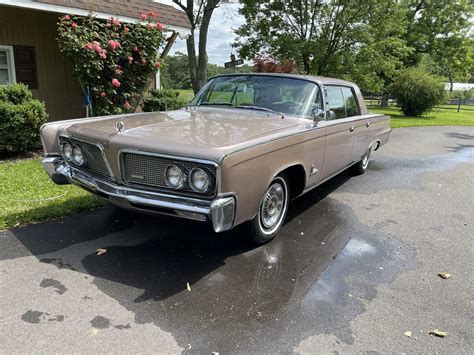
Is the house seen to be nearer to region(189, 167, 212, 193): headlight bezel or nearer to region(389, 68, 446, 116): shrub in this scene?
region(189, 167, 212, 193): headlight bezel

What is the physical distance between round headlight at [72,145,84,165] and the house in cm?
541

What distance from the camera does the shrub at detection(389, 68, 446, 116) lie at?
67.9ft

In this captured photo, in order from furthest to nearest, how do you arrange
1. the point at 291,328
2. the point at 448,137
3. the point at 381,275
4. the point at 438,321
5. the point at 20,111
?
the point at 448,137
the point at 20,111
the point at 381,275
the point at 438,321
the point at 291,328

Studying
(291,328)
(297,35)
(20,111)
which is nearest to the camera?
(291,328)

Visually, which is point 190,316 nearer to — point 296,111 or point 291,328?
point 291,328

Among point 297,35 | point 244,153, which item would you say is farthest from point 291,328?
point 297,35

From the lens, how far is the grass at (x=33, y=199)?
4.41 m

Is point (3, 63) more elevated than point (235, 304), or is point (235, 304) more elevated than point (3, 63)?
point (3, 63)

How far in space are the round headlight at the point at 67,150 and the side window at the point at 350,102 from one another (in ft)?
12.5

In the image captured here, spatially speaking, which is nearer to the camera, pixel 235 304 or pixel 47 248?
pixel 235 304

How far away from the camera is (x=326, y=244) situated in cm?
409

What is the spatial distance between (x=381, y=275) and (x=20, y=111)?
21.1 feet

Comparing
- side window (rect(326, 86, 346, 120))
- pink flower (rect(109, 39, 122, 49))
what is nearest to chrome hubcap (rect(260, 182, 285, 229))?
side window (rect(326, 86, 346, 120))

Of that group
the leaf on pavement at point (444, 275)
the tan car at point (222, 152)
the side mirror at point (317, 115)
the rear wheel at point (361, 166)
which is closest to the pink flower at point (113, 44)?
the tan car at point (222, 152)
